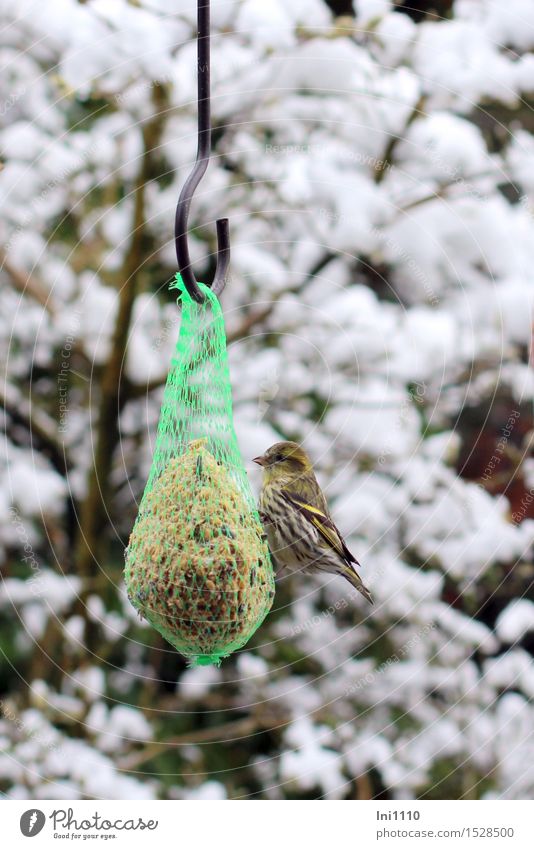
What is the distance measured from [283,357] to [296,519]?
142 centimetres

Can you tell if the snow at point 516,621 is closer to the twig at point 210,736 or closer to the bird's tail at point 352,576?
the twig at point 210,736

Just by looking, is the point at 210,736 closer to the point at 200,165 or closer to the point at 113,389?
the point at 113,389

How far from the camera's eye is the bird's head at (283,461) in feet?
7.70

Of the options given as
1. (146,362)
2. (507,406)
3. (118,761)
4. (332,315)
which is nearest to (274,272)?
(332,315)

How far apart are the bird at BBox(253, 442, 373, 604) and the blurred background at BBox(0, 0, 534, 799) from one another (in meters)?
1.04

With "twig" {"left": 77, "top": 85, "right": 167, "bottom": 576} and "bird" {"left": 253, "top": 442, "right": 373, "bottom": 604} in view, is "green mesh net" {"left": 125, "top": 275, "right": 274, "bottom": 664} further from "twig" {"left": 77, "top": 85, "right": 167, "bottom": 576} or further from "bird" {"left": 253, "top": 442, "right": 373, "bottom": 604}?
"twig" {"left": 77, "top": 85, "right": 167, "bottom": 576}

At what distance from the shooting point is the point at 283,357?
144 inches

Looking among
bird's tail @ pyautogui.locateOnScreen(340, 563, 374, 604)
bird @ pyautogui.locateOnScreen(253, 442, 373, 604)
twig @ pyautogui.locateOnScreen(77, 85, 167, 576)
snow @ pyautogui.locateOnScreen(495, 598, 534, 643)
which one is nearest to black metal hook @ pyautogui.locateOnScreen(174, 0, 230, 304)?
bird @ pyautogui.locateOnScreen(253, 442, 373, 604)

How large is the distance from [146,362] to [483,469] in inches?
55.8

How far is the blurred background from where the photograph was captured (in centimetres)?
350

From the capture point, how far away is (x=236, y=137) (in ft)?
12.3
